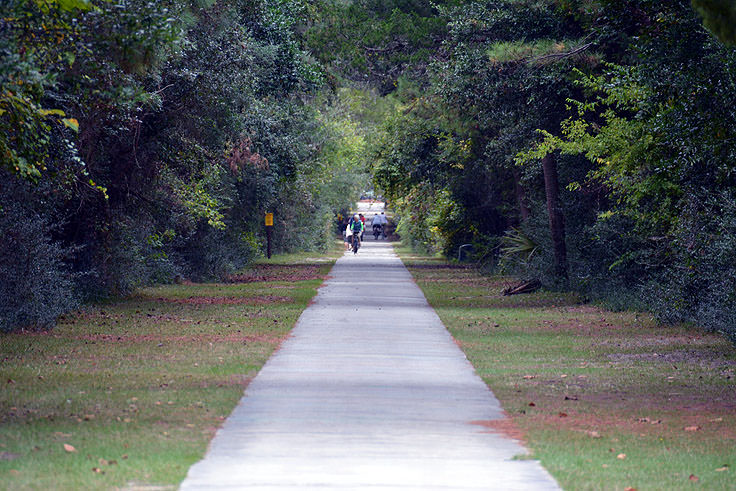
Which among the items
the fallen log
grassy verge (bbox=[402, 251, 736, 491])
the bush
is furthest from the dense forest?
grassy verge (bbox=[402, 251, 736, 491])

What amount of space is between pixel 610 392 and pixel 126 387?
18.0ft

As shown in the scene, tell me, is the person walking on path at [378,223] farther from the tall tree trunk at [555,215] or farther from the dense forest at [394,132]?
the tall tree trunk at [555,215]

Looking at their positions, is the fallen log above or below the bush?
below

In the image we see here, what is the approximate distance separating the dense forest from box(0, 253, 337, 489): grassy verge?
6.29 ft

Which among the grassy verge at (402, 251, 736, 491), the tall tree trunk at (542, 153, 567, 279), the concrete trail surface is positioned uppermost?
the tall tree trunk at (542, 153, 567, 279)

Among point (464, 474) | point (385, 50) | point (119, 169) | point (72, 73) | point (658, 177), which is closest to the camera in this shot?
point (464, 474)

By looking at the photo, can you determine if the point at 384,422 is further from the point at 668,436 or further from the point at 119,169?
the point at 119,169

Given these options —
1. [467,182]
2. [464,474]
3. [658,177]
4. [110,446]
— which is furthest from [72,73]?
[467,182]

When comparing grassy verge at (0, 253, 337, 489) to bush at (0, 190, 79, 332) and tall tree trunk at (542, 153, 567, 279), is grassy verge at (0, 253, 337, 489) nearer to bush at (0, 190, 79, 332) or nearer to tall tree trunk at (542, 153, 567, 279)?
bush at (0, 190, 79, 332)

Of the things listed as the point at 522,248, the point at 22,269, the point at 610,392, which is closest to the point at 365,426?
the point at 610,392

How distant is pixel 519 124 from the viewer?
1029 inches

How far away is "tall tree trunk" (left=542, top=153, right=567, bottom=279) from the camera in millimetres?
27734

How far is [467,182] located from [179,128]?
61.2 feet

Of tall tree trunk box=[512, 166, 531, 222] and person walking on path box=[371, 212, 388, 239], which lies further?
person walking on path box=[371, 212, 388, 239]
